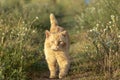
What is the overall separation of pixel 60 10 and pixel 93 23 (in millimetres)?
6424

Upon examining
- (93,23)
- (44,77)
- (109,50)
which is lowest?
(44,77)

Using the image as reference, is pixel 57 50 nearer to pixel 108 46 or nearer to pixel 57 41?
pixel 57 41

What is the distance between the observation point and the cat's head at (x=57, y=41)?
7.51 m

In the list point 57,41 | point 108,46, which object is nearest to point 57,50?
point 57,41

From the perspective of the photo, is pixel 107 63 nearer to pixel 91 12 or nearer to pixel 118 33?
pixel 118 33

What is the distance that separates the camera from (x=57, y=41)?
24.6ft

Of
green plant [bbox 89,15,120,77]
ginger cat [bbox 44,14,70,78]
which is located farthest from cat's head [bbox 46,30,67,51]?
green plant [bbox 89,15,120,77]

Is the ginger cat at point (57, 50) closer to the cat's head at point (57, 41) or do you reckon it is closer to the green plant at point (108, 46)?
the cat's head at point (57, 41)

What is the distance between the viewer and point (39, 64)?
897 cm

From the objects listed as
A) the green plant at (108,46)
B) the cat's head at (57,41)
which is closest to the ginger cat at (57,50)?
the cat's head at (57,41)

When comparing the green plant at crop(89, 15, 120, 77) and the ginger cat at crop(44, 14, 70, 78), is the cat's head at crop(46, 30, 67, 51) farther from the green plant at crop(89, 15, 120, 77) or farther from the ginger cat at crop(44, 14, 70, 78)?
the green plant at crop(89, 15, 120, 77)

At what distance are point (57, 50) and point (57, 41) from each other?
10.9 inches

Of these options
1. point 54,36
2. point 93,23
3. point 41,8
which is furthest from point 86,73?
point 41,8

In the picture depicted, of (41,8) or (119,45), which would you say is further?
(41,8)
